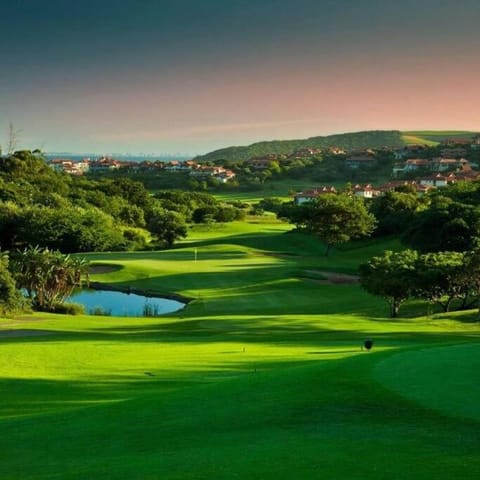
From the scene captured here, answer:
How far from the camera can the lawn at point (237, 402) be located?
9.84 meters

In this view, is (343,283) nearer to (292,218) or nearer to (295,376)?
(292,218)

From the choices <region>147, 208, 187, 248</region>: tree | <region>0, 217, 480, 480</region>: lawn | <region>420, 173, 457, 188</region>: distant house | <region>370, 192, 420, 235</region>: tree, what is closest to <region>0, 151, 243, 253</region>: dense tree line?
<region>147, 208, 187, 248</region>: tree

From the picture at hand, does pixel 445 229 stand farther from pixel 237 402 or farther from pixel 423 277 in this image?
pixel 237 402

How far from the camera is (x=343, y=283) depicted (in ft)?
188

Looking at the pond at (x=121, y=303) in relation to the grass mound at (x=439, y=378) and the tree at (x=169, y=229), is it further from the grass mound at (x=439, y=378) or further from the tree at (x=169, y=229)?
the tree at (x=169, y=229)

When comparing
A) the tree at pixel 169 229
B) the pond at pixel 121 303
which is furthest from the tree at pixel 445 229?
the tree at pixel 169 229

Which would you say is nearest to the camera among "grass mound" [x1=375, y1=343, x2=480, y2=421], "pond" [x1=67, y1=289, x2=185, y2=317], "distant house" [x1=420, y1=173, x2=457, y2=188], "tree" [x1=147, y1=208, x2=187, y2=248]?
"grass mound" [x1=375, y1=343, x2=480, y2=421]

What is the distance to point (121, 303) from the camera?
171 feet

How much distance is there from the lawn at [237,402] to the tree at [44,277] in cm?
1191

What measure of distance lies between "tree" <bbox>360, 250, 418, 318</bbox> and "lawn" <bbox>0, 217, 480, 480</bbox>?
23.4ft

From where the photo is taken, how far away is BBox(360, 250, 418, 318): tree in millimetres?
40500

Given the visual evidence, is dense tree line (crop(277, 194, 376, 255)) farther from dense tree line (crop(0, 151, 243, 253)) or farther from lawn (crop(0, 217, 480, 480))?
lawn (crop(0, 217, 480, 480))

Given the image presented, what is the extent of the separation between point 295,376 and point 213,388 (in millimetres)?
1759

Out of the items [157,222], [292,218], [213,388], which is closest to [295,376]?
[213,388]
